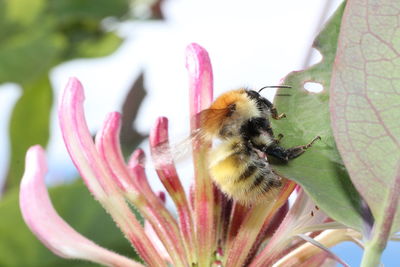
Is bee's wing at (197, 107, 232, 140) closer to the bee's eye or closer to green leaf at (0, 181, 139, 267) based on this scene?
the bee's eye

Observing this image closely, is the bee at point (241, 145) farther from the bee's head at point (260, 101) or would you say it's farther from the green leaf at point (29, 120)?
the green leaf at point (29, 120)

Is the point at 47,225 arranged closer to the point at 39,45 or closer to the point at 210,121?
the point at 210,121

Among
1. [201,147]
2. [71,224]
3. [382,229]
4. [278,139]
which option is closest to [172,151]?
[201,147]

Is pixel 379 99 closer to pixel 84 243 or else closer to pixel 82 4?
pixel 84 243

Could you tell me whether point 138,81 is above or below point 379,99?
below

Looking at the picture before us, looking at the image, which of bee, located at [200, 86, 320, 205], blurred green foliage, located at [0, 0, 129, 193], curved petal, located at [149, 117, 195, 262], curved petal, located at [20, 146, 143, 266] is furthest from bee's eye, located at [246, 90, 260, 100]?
blurred green foliage, located at [0, 0, 129, 193]

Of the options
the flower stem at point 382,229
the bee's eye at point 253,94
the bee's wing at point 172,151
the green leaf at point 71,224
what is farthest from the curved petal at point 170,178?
the green leaf at point 71,224

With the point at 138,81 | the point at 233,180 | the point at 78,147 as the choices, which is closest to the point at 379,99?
the point at 233,180
